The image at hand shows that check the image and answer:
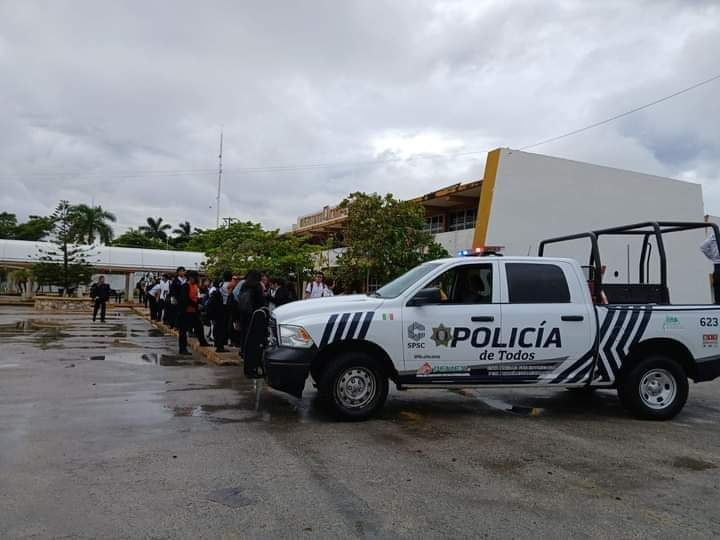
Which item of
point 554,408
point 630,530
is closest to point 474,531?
point 630,530

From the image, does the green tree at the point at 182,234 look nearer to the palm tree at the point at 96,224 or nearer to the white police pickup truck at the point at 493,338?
the palm tree at the point at 96,224

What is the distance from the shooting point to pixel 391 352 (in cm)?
690

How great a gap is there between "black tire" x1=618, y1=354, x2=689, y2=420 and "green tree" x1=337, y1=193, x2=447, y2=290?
448 inches

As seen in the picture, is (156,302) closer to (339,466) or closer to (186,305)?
(186,305)

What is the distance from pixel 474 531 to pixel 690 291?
2253 cm

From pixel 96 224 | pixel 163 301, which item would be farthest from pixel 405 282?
pixel 96 224

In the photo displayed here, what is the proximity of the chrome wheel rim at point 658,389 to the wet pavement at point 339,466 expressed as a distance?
1.26 ft

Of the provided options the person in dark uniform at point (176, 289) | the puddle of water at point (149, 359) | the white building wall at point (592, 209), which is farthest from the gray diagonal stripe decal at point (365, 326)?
the white building wall at point (592, 209)

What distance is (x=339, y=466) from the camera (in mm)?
5254

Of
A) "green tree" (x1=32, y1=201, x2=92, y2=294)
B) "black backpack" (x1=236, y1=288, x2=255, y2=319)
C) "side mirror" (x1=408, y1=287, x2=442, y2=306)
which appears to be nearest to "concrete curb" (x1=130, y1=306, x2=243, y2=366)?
"black backpack" (x1=236, y1=288, x2=255, y2=319)

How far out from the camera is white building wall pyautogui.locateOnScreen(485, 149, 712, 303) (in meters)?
20.0

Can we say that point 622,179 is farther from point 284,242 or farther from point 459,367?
point 459,367

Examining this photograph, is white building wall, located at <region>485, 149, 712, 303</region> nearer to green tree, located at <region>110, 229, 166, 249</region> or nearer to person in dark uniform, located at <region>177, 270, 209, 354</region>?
person in dark uniform, located at <region>177, 270, 209, 354</region>

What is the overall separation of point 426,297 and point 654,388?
3.17m
